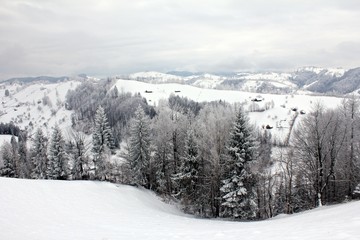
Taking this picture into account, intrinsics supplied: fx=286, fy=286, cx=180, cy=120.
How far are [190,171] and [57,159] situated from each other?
954 inches

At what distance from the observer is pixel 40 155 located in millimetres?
51594

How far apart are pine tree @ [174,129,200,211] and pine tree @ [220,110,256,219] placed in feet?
17.6

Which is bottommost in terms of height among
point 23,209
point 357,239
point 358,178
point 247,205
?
point 247,205

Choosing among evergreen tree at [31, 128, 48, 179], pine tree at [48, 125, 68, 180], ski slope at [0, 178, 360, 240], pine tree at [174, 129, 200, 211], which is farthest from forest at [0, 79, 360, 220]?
ski slope at [0, 178, 360, 240]

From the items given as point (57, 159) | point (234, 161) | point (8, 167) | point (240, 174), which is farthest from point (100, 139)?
point (8, 167)

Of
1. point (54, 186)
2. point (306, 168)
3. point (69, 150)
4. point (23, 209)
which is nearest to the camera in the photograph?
point (23, 209)

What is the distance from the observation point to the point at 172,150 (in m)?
40.9

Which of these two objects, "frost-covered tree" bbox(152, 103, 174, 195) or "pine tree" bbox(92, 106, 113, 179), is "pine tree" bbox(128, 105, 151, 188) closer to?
"frost-covered tree" bbox(152, 103, 174, 195)

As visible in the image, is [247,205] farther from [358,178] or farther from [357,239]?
[357,239]

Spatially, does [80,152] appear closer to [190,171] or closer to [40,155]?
[40,155]

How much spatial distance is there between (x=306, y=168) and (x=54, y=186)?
25352mm

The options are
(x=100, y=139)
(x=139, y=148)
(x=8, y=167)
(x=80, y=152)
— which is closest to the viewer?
(x=139, y=148)

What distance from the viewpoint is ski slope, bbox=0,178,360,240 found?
1058 cm

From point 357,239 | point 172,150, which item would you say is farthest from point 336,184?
point 357,239
